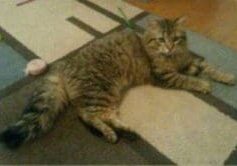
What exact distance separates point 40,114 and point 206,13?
1.40 metres

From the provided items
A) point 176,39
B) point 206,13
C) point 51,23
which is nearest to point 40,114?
point 176,39

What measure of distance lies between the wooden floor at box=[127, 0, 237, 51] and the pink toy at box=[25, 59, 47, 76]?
2.87 ft

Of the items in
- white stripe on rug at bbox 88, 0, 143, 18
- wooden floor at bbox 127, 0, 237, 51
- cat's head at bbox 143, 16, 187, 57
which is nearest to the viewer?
cat's head at bbox 143, 16, 187, 57

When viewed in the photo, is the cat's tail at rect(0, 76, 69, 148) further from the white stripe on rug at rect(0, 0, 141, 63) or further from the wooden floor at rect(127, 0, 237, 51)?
the wooden floor at rect(127, 0, 237, 51)

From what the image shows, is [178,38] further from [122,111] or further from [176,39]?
[122,111]

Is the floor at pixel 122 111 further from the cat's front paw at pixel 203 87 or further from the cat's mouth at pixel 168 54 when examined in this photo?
the cat's mouth at pixel 168 54

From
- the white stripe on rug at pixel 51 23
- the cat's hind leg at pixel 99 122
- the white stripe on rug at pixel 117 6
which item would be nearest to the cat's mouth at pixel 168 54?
the cat's hind leg at pixel 99 122

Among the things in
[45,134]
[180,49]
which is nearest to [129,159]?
[45,134]

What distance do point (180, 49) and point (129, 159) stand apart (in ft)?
1.92

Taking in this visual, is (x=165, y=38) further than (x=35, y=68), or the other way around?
(x=35, y=68)

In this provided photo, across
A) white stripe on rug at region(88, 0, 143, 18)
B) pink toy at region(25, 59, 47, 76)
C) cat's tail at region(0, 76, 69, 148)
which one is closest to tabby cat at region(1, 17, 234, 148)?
cat's tail at region(0, 76, 69, 148)

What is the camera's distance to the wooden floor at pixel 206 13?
6.54 feet

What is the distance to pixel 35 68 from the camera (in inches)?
64.5

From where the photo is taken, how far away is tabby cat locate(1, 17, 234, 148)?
1318 mm
